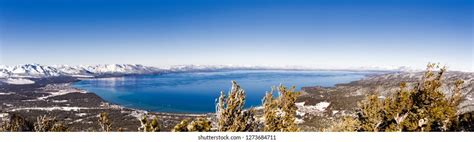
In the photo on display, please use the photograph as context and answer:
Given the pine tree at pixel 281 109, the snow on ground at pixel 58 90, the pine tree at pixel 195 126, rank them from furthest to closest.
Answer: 1. the snow on ground at pixel 58 90
2. the pine tree at pixel 281 109
3. the pine tree at pixel 195 126

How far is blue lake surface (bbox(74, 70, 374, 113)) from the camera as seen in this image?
11211 millimetres

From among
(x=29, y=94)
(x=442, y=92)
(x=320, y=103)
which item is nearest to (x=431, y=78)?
(x=442, y=92)

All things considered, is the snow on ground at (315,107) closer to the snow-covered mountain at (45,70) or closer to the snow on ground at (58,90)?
the snow-covered mountain at (45,70)

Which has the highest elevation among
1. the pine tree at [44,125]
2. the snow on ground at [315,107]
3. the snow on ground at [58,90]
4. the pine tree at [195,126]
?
the pine tree at [195,126]

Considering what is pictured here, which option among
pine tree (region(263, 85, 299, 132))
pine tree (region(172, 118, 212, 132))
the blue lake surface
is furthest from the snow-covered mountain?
pine tree (region(263, 85, 299, 132))

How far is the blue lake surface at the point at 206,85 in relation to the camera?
36.8 feet

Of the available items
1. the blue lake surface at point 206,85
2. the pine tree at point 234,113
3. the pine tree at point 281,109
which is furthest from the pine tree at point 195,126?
the blue lake surface at point 206,85

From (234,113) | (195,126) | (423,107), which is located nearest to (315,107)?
(423,107)

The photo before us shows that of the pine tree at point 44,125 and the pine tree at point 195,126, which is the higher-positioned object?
the pine tree at point 195,126

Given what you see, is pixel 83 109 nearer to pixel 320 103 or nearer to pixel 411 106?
pixel 320 103

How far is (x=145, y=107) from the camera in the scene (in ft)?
192

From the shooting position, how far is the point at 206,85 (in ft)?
60.8

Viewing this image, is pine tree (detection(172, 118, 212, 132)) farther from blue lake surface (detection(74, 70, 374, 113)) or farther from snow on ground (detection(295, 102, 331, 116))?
snow on ground (detection(295, 102, 331, 116))
